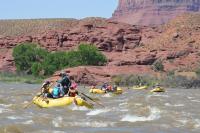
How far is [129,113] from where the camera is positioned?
78.5ft

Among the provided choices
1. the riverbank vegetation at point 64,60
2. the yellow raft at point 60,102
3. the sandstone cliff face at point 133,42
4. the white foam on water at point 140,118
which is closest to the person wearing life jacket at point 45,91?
the yellow raft at point 60,102

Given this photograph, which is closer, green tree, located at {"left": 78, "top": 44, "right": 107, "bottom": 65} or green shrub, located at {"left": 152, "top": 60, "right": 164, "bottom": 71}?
green shrub, located at {"left": 152, "top": 60, "right": 164, "bottom": 71}

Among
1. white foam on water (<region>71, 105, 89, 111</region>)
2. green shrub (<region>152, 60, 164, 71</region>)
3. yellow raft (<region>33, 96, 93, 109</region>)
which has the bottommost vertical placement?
green shrub (<region>152, 60, 164, 71</region>)

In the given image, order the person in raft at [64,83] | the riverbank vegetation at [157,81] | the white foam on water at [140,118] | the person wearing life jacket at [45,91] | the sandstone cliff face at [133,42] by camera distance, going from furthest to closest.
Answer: the sandstone cliff face at [133,42]
the riverbank vegetation at [157,81]
the person wearing life jacket at [45,91]
the person in raft at [64,83]
the white foam on water at [140,118]

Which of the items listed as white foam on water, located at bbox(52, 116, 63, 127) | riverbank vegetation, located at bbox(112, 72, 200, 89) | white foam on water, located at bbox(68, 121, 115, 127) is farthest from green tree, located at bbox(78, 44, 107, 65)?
white foam on water, located at bbox(68, 121, 115, 127)

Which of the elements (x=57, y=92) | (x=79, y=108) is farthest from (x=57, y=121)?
(x=57, y=92)

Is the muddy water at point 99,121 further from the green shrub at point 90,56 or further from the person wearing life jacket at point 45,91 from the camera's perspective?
the green shrub at point 90,56

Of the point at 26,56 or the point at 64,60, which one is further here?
the point at 26,56

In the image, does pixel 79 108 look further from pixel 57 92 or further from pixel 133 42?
pixel 133 42

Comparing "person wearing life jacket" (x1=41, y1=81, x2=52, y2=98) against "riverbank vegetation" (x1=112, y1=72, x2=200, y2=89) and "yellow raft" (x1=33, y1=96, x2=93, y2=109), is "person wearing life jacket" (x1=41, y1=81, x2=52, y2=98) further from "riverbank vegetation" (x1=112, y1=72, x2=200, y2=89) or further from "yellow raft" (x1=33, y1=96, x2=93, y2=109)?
"riverbank vegetation" (x1=112, y1=72, x2=200, y2=89)

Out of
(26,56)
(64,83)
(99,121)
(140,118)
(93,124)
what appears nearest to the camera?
(93,124)

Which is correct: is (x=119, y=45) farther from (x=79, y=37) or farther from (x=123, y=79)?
(x=123, y=79)

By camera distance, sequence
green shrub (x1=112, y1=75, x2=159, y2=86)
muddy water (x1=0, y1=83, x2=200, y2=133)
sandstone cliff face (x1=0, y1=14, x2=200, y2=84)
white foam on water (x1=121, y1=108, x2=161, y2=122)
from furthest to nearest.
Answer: sandstone cliff face (x1=0, y1=14, x2=200, y2=84), green shrub (x1=112, y1=75, x2=159, y2=86), white foam on water (x1=121, y1=108, x2=161, y2=122), muddy water (x1=0, y1=83, x2=200, y2=133)

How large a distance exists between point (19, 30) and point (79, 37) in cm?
3687
